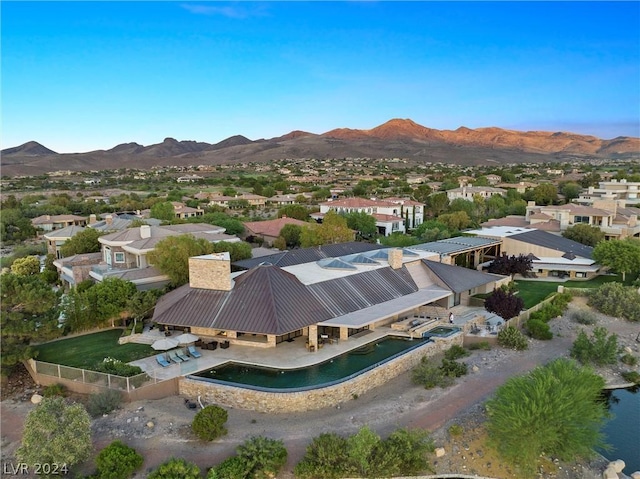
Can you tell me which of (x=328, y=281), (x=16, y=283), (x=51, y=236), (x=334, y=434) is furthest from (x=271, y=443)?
(x=51, y=236)

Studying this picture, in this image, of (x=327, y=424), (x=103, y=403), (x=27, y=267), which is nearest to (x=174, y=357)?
(x=103, y=403)

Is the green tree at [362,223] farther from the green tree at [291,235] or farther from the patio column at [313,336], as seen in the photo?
the patio column at [313,336]

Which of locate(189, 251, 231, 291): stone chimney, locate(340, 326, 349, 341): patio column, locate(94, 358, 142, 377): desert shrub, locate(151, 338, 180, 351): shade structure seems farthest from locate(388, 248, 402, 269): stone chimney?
locate(94, 358, 142, 377): desert shrub

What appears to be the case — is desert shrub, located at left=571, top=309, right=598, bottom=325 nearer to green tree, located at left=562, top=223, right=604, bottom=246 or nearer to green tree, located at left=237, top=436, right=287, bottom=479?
green tree, located at left=562, top=223, right=604, bottom=246

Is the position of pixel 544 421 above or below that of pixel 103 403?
above

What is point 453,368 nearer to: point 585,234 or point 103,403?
point 103,403

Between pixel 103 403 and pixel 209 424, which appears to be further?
pixel 103 403
